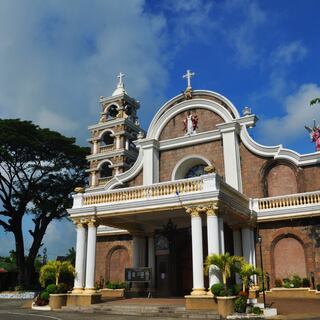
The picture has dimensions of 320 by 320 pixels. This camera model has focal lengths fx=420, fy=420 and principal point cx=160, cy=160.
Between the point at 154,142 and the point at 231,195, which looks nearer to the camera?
the point at 231,195

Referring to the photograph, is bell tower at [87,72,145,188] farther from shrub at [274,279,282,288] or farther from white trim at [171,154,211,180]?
shrub at [274,279,282,288]

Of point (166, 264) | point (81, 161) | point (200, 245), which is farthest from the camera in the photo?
point (81, 161)

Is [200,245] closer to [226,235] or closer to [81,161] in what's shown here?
[226,235]

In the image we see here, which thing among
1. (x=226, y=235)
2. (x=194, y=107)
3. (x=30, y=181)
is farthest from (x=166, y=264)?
(x=30, y=181)

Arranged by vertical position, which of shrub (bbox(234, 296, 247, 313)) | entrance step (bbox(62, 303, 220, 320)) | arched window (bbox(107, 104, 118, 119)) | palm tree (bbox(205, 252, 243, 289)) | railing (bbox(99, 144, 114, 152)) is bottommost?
entrance step (bbox(62, 303, 220, 320))

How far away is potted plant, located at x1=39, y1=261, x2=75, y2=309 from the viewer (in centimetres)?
2005

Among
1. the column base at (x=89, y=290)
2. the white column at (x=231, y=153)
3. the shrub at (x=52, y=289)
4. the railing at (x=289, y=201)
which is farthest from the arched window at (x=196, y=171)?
the shrub at (x=52, y=289)

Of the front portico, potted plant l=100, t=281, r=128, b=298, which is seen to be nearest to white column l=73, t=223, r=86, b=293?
the front portico

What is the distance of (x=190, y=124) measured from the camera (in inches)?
1056

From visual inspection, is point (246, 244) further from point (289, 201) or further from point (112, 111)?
point (112, 111)

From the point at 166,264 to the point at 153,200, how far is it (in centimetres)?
642

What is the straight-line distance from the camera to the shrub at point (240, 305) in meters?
15.8

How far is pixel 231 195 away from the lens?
2033 cm

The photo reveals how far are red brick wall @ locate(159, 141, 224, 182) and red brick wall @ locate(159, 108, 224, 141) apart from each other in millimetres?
1062
